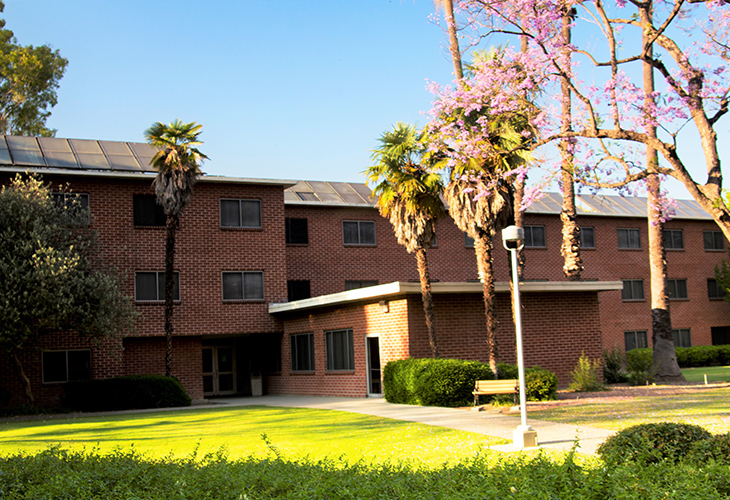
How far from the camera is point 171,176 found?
2395 centimetres

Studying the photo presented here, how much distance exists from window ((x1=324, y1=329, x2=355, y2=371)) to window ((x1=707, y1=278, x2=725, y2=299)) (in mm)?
25309

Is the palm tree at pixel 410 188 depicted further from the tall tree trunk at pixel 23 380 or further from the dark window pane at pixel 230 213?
the tall tree trunk at pixel 23 380

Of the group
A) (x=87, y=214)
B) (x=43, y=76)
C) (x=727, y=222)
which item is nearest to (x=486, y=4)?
(x=727, y=222)

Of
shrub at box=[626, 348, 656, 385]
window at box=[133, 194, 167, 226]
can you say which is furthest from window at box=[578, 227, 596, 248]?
window at box=[133, 194, 167, 226]

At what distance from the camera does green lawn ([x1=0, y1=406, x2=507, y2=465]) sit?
10.9 meters

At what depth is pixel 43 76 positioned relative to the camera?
131 ft

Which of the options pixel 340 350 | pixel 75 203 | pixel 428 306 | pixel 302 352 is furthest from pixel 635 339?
pixel 75 203

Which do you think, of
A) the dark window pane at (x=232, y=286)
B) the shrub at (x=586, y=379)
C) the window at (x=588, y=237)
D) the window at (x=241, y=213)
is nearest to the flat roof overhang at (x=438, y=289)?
the shrub at (x=586, y=379)

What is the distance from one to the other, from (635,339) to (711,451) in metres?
30.7

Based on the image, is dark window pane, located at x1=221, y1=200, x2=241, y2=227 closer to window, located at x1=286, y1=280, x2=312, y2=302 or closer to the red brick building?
the red brick building

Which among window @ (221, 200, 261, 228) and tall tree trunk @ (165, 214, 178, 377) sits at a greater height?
window @ (221, 200, 261, 228)

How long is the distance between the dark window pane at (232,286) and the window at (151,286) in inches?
71.1

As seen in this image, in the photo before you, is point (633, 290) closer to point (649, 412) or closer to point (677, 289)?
point (677, 289)

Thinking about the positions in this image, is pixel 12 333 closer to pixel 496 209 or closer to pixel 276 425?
pixel 276 425
